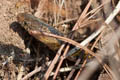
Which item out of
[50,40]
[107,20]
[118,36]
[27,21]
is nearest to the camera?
[118,36]

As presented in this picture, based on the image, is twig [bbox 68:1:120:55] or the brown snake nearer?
twig [bbox 68:1:120:55]

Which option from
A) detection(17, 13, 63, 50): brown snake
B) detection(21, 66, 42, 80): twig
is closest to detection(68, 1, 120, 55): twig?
detection(17, 13, 63, 50): brown snake

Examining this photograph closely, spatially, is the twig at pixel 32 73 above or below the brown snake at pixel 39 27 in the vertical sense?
below

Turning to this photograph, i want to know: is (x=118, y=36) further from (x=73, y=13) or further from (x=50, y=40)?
A: (x=73, y=13)

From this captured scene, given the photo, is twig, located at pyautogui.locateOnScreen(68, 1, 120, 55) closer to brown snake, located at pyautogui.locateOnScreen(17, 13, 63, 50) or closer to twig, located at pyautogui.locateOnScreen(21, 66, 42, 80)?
brown snake, located at pyautogui.locateOnScreen(17, 13, 63, 50)

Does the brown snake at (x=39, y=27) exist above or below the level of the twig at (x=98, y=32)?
above

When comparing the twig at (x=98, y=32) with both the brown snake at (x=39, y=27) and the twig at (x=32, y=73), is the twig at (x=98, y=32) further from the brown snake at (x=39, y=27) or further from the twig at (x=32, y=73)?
the twig at (x=32, y=73)

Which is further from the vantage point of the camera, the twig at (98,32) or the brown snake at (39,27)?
the brown snake at (39,27)

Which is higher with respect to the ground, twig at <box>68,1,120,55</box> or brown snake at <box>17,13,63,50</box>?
brown snake at <box>17,13,63,50</box>

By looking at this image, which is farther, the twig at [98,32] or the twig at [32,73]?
the twig at [32,73]

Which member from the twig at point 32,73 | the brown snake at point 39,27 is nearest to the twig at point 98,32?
the brown snake at point 39,27

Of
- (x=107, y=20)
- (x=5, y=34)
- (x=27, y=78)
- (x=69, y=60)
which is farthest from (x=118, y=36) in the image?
(x=5, y=34)
